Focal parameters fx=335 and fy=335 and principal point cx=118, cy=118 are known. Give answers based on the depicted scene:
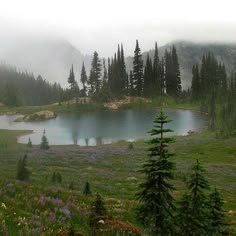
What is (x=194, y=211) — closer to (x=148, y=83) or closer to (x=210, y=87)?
(x=210, y=87)

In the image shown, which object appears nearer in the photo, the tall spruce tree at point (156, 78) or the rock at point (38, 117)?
the rock at point (38, 117)

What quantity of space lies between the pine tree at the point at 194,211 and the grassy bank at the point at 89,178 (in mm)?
2210

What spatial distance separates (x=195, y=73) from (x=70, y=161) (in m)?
127

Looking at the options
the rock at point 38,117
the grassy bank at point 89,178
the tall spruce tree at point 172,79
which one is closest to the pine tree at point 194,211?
the grassy bank at point 89,178

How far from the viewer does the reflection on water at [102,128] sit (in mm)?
78125

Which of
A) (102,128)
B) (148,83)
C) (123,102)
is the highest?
(148,83)

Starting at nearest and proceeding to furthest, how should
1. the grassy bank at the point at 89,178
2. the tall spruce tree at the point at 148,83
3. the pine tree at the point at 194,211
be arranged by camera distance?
the pine tree at the point at 194,211, the grassy bank at the point at 89,178, the tall spruce tree at the point at 148,83

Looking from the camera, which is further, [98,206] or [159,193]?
[159,193]

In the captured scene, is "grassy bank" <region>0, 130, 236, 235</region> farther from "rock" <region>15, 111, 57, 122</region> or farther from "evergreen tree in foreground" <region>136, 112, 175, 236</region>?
"rock" <region>15, 111, 57, 122</region>

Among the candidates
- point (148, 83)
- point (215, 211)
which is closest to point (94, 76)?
point (148, 83)

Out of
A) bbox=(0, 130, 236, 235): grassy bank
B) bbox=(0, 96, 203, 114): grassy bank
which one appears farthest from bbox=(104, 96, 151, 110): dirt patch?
bbox=(0, 130, 236, 235): grassy bank

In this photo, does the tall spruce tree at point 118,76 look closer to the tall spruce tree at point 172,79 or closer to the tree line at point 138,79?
the tree line at point 138,79

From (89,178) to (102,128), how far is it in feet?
179

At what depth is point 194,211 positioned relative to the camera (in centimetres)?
1191
